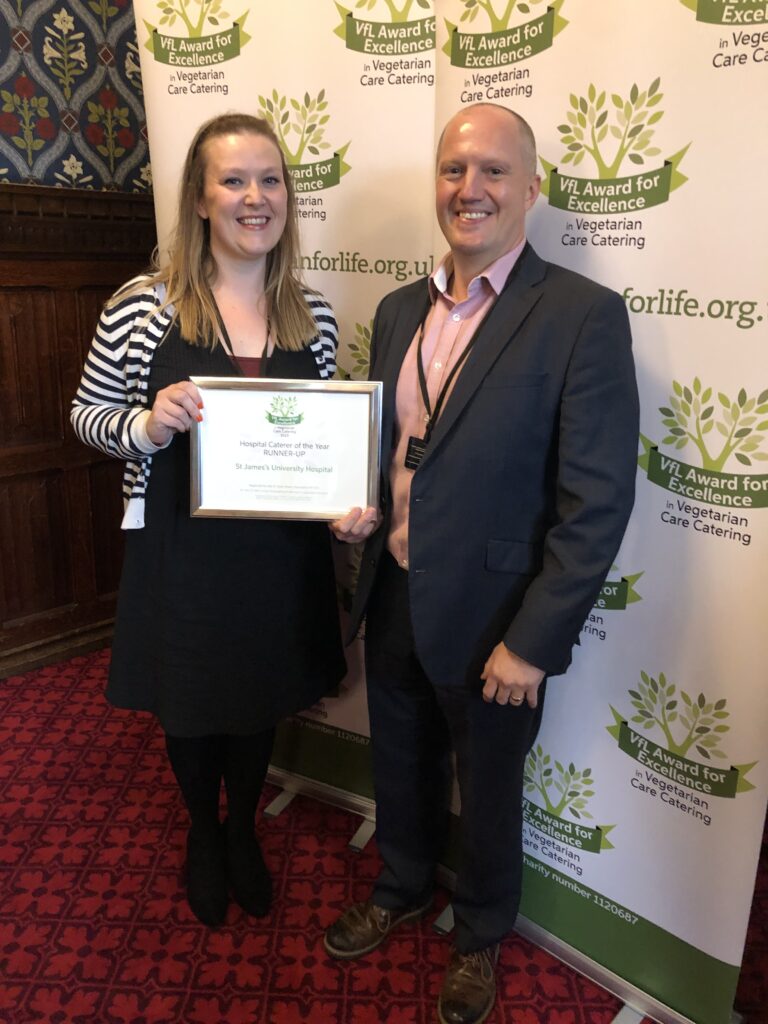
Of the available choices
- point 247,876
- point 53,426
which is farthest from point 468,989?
point 53,426

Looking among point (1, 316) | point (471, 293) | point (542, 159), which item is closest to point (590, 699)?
point (471, 293)

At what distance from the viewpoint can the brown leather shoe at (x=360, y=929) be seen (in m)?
1.91

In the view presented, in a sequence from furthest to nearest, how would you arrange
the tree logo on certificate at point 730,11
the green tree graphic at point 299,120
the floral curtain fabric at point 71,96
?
1. the floral curtain fabric at point 71,96
2. the green tree graphic at point 299,120
3. the tree logo on certificate at point 730,11

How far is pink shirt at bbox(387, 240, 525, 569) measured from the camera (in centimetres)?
151

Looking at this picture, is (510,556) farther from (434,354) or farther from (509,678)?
(434,354)

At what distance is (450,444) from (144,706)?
957 millimetres

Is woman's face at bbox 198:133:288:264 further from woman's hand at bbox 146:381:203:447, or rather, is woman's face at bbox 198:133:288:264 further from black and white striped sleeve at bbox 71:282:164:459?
woman's hand at bbox 146:381:203:447

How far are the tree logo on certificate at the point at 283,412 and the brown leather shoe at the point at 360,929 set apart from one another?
123 centimetres

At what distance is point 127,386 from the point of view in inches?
67.2

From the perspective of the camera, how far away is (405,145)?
1.86m

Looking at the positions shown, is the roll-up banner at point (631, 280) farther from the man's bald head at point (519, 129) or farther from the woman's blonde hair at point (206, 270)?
the woman's blonde hair at point (206, 270)

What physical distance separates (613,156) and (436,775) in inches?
55.9

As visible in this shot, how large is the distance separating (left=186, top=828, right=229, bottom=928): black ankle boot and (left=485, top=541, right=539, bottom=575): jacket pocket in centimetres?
109

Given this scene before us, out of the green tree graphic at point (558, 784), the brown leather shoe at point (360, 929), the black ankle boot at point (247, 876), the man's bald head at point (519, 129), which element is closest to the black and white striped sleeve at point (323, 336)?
the man's bald head at point (519, 129)
